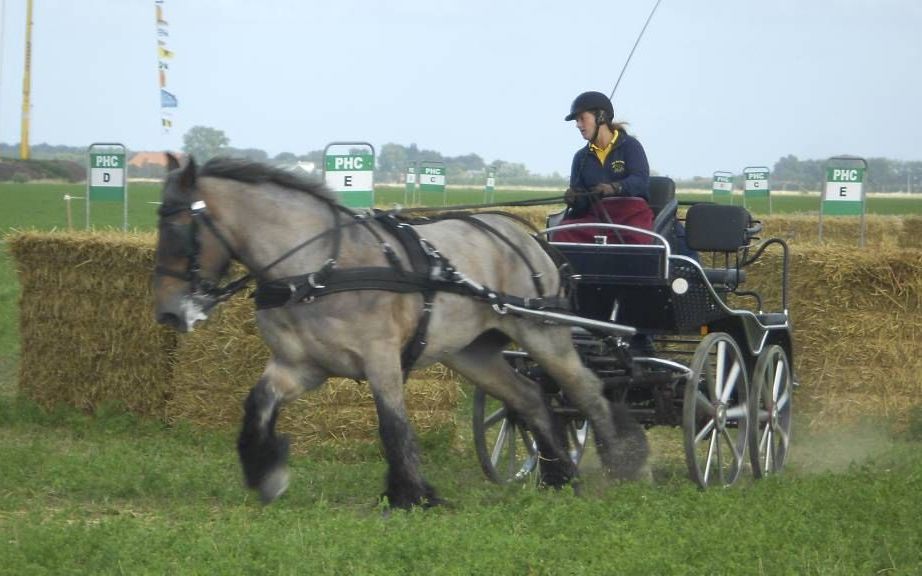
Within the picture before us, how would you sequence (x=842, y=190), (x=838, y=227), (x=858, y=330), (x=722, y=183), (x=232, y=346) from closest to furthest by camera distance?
1. (x=232, y=346)
2. (x=858, y=330)
3. (x=842, y=190)
4. (x=838, y=227)
5. (x=722, y=183)

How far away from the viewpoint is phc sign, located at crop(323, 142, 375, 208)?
35.9ft

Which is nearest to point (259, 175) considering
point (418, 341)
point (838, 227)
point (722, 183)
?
point (418, 341)

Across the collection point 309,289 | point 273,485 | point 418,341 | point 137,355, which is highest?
point 309,289

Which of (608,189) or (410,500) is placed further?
(608,189)

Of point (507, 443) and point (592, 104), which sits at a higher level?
point (592, 104)

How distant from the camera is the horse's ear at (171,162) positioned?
6484mm

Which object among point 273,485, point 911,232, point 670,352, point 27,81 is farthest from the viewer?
point 27,81

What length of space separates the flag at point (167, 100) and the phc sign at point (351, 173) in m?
16.0

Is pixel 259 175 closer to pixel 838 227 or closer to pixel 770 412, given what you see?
pixel 770 412

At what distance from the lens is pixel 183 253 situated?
21.0 ft

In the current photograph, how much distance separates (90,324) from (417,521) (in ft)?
17.6

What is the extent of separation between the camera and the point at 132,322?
10.3 meters

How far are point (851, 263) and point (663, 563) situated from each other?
6.41 m

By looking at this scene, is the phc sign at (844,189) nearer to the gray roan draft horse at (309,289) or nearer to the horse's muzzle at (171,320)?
the gray roan draft horse at (309,289)
